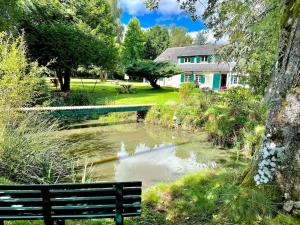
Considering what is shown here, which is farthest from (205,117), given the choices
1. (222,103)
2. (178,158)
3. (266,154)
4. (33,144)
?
(266,154)

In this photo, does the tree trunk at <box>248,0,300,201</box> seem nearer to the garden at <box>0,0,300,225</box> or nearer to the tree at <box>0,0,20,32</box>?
the garden at <box>0,0,300,225</box>

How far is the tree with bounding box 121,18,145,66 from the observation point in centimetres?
4559

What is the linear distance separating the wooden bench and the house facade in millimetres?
25463

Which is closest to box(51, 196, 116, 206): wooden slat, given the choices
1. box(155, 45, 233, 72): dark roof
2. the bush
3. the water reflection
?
A: the water reflection

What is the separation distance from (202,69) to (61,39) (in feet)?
57.2

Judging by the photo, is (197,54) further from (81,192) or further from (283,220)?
(81,192)

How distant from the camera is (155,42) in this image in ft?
167

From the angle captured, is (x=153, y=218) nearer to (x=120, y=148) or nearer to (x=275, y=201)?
(x=275, y=201)

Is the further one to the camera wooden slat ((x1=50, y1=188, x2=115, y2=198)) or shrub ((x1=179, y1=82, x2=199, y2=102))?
shrub ((x1=179, y1=82, x2=199, y2=102))

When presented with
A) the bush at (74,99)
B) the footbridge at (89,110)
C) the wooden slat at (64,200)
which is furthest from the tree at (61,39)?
the wooden slat at (64,200)

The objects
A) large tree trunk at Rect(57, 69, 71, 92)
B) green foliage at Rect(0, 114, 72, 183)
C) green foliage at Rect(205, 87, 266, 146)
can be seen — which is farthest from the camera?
large tree trunk at Rect(57, 69, 71, 92)

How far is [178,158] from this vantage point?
1019 centimetres

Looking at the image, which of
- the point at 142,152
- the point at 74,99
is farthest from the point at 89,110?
the point at 74,99

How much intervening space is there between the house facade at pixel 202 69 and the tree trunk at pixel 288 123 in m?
24.0
